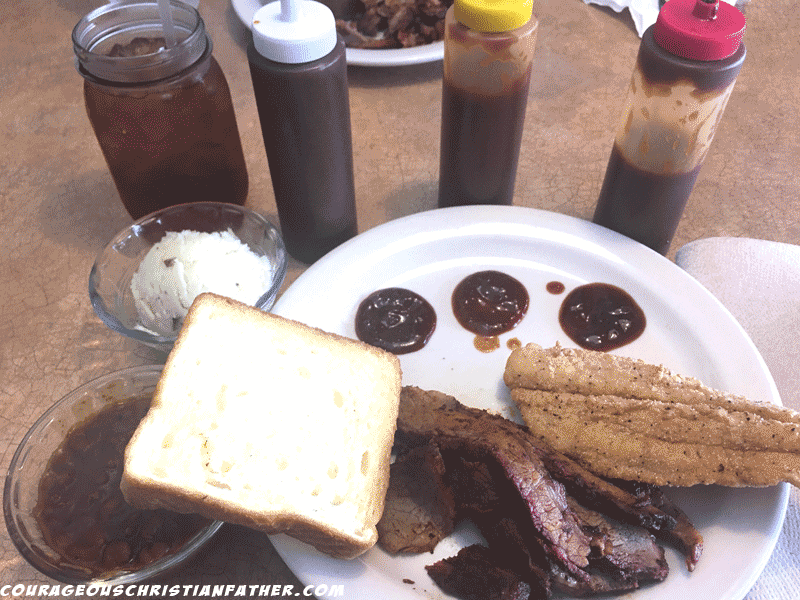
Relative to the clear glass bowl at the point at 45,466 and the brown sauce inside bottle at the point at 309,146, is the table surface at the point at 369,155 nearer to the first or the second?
the brown sauce inside bottle at the point at 309,146

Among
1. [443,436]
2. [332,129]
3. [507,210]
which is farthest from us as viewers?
[507,210]

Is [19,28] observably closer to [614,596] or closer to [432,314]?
[432,314]

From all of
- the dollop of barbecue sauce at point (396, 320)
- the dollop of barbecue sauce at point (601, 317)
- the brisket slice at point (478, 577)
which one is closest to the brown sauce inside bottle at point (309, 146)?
the dollop of barbecue sauce at point (396, 320)

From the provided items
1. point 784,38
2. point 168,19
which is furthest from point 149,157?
point 784,38

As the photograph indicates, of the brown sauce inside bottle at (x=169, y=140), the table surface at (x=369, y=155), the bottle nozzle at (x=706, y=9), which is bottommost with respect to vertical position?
the table surface at (x=369, y=155)

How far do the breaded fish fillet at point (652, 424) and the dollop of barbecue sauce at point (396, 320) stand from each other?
0.48 m

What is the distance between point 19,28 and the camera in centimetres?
392

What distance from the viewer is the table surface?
2.50 meters

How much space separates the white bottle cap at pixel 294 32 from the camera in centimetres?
198

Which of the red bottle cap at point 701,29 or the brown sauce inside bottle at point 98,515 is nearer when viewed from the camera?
the brown sauce inside bottle at point 98,515

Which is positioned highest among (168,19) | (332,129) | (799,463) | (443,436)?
(168,19)

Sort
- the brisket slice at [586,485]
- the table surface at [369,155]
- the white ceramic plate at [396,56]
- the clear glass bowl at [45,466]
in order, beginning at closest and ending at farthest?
the clear glass bowl at [45,466] → the brisket slice at [586,485] → the table surface at [369,155] → the white ceramic plate at [396,56]

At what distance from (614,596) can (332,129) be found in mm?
1743

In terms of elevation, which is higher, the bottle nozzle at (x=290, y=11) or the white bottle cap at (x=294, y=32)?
the bottle nozzle at (x=290, y=11)
